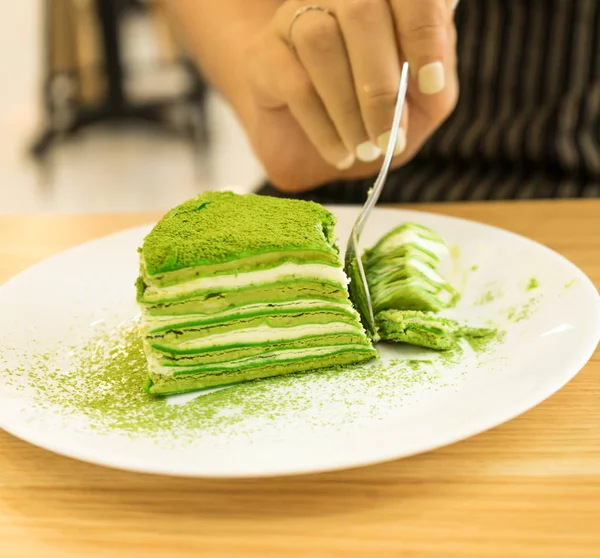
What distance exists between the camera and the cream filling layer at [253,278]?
0.97 metres

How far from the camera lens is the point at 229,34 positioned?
1719 millimetres

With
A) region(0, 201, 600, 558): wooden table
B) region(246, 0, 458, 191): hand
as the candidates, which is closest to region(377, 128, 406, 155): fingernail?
region(246, 0, 458, 191): hand

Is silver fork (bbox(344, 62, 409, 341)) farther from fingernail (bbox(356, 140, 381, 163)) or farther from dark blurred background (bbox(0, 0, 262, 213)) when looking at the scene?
dark blurred background (bbox(0, 0, 262, 213))

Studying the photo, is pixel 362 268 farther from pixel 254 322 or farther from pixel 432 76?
pixel 432 76

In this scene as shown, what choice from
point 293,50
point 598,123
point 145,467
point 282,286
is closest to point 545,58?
point 598,123

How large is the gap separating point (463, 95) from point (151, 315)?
3.83ft

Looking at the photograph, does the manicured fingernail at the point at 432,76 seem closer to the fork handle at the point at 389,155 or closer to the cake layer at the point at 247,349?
the fork handle at the point at 389,155

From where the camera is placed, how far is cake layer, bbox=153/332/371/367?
975 mm

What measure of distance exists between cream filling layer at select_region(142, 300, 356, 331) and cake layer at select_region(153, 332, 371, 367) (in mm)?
37

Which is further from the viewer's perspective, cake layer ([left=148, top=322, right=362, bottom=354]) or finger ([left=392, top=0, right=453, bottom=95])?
finger ([left=392, top=0, right=453, bottom=95])

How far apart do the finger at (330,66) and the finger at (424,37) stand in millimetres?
101

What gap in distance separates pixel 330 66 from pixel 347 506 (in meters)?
0.79

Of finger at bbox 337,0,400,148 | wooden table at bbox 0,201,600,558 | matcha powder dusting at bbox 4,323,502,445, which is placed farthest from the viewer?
finger at bbox 337,0,400,148

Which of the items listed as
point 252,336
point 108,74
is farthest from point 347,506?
point 108,74
